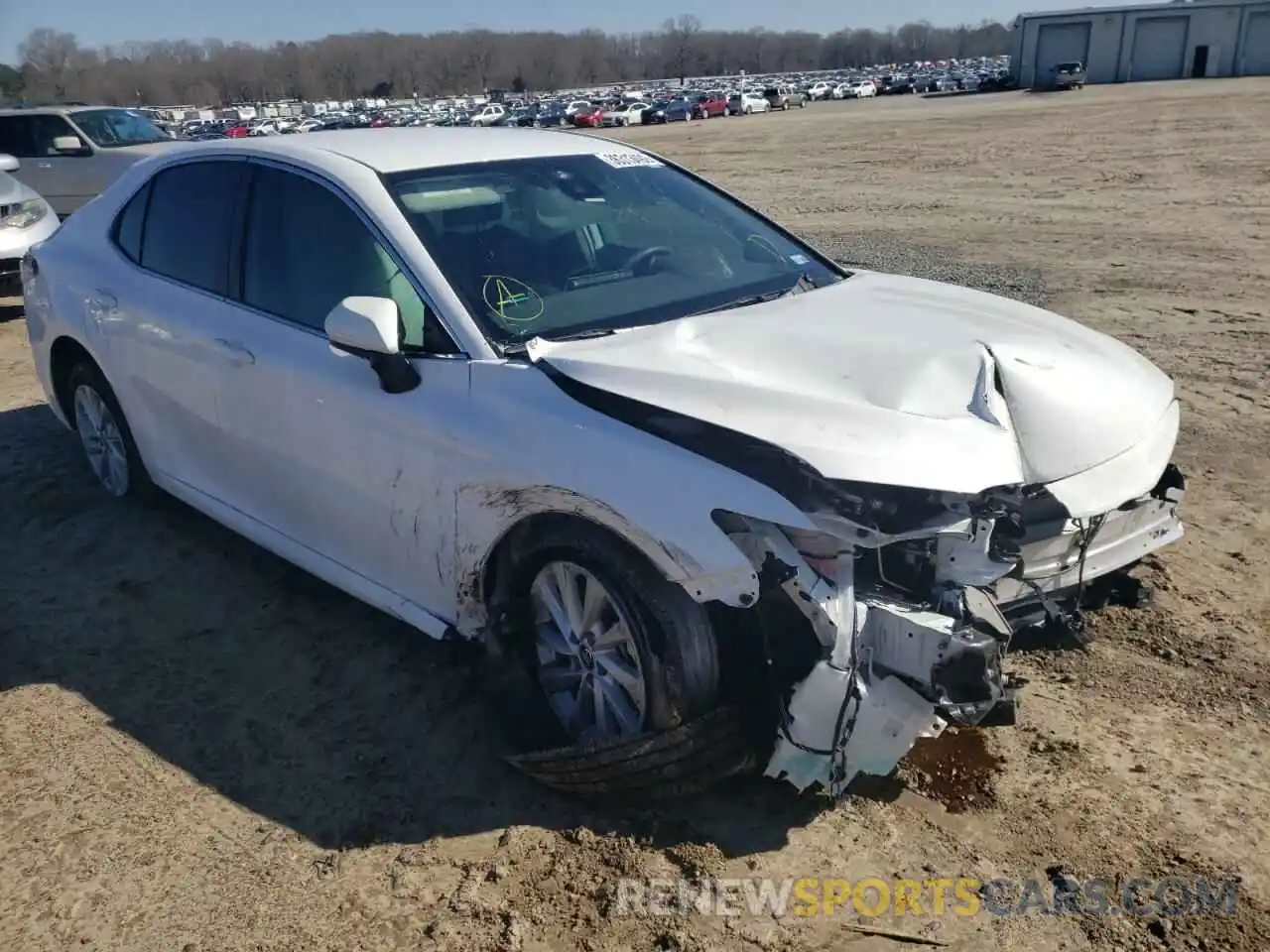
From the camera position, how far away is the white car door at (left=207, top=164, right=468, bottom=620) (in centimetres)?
326

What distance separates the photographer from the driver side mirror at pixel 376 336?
3.13 meters

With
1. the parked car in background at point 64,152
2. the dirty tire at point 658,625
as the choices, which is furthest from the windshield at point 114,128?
the dirty tire at point 658,625

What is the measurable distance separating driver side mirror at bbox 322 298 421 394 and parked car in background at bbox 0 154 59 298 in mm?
8009

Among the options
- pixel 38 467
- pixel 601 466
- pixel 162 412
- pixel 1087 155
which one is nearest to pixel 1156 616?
pixel 601 466

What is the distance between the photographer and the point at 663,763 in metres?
2.85

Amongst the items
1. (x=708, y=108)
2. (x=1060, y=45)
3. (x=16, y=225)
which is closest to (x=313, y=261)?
(x=16, y=225)

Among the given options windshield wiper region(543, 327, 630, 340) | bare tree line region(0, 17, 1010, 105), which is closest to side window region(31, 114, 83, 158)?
windshield wiper region(543, 327, 630, 340)

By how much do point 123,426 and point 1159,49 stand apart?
71.7 m

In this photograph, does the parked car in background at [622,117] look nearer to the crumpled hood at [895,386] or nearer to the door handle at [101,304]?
the door handle at [101,304]

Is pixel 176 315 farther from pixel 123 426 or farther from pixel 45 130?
pixel 45 130

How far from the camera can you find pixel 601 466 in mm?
2809

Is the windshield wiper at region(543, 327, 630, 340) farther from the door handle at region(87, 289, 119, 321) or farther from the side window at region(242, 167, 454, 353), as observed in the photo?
the door handle at region(87, 289, 119, 321)

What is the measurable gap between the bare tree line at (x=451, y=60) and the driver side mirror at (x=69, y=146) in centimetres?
12271

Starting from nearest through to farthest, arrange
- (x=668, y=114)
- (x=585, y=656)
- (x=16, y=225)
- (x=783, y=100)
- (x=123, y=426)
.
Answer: (x=585, y=656), (x=123, y=426), (x=16, y=225), (x=668, y=114), (x=783, y=100)
